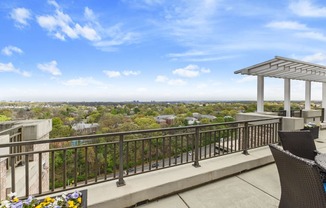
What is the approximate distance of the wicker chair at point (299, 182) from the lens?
129cm

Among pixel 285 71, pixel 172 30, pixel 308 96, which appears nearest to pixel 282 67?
pixel 285 71

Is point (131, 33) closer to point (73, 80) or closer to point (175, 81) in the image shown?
point (73, 80)

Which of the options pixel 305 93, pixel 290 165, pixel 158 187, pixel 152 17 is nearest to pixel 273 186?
pixel 290 165

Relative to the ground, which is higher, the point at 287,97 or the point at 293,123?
the point at 287,97

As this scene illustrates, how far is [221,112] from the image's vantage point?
31.1m

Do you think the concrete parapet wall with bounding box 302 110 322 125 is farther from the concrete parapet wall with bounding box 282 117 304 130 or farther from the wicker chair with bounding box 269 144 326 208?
the wicker chair with bounding box 269 144 326 208

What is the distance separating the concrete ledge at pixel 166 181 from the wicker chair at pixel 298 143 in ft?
2.95

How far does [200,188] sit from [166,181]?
0.59 m

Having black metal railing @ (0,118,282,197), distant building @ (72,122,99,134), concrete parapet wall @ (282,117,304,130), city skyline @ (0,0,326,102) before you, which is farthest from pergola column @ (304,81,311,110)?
distant building @ (72,122,99,134)

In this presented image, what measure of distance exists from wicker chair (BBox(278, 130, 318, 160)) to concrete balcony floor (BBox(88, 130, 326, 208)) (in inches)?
24.5

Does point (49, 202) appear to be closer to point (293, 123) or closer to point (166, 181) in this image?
point (166, 181)

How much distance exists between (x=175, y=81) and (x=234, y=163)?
3025 centimetres

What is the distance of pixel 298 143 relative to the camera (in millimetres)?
2689

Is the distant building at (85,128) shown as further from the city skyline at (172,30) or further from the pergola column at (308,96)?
the pergola column at (308,96)
